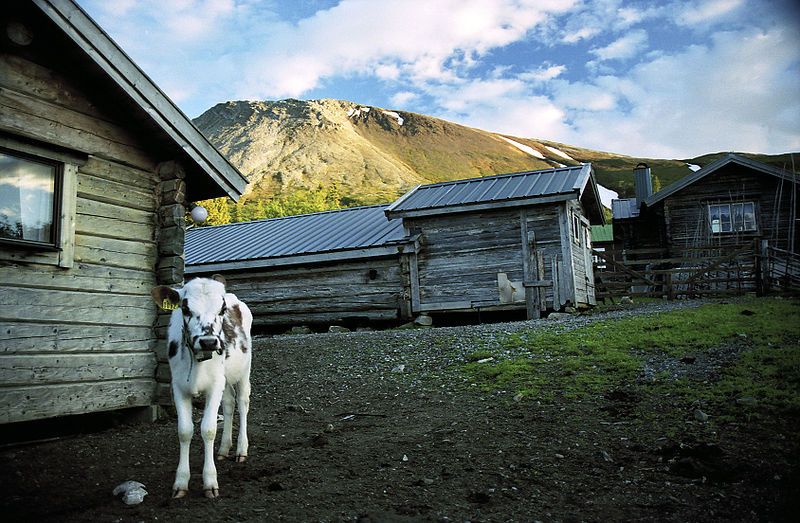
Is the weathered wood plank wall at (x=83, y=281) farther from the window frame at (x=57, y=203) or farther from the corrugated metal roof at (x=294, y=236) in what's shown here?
the corrugated metal roof at (x=294, y=236)

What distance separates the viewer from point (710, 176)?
28.2 meters

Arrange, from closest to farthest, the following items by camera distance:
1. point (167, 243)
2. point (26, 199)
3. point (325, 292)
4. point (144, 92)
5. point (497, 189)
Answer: point (26, 199)
point (144, 92)
point (167, 243)
point (497, 189)
point (325, 292)

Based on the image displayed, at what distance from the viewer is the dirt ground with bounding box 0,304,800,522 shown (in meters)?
4.80

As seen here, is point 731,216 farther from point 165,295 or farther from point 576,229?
point 165,295

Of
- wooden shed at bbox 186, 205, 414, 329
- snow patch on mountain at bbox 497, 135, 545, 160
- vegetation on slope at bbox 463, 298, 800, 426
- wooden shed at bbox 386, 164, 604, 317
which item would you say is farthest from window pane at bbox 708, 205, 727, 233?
snow patch on mountain at bbox 497, 135, 545, 160

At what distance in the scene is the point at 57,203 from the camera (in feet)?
24.5

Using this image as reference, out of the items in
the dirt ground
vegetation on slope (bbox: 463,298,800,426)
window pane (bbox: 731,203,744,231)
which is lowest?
the dirt ground

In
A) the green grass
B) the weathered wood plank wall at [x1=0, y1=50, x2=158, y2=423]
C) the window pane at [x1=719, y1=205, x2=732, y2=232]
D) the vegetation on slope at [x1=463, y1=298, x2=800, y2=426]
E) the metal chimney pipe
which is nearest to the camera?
the weathered wood plank wall at [x1=0, y1=50, x2=158, y2=423]

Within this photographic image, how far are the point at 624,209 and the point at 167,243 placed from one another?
31461 mm

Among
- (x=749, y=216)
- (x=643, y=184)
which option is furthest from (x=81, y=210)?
(x=643, y=184)

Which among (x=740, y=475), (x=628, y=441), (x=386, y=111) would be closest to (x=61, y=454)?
(x=628, y=441)

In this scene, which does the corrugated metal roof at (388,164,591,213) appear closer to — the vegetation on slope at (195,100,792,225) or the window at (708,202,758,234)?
the window at (708,202,758,234)

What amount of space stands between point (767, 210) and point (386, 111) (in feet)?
523

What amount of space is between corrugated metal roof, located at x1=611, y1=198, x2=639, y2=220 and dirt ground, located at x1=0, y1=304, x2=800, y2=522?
94.0 ft
